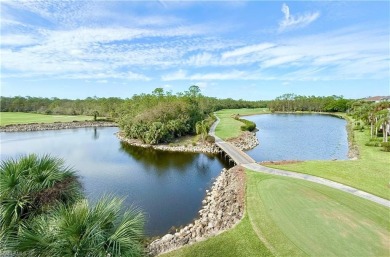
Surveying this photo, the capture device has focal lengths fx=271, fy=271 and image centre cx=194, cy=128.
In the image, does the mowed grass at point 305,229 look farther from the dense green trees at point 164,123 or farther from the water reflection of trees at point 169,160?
the dense green trees at point 164,123

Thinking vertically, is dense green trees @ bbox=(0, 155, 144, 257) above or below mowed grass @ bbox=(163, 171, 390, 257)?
above

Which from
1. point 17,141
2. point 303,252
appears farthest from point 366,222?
point 17,141

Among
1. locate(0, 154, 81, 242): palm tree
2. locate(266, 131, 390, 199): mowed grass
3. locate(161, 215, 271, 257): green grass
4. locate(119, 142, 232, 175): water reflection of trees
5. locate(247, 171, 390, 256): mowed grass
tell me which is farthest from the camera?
locate(119, 142, 232, 175): water reflection of trees

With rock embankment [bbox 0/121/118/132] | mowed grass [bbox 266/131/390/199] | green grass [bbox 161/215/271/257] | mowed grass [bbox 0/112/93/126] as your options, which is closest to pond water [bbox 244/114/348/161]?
mowed grass [bbox 266/131/390/199]

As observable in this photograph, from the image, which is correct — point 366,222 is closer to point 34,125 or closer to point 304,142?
point 304,142

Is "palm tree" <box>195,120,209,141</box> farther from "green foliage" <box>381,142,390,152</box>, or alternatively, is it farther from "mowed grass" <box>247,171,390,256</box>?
"mowed grass" <box>247,171,390,256</box>

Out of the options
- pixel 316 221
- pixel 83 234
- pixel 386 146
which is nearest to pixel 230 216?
pixel 316 221

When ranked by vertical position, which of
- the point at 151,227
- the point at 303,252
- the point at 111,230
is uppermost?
the point at 111,230

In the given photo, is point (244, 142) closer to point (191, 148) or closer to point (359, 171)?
point (191, 148)
